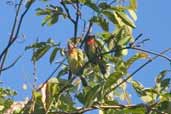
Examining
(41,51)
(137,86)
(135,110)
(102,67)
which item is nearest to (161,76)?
(137,86)

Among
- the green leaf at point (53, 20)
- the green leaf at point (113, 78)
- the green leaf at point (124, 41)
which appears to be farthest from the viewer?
the green leaf at point (53, 20)

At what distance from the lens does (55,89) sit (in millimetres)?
2182

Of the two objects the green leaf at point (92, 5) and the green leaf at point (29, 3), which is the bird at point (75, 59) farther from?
the green leaf at point (29, 3)

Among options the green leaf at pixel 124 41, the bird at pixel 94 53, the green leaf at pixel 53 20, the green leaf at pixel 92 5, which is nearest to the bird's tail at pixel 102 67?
the bird at pixel 94 53

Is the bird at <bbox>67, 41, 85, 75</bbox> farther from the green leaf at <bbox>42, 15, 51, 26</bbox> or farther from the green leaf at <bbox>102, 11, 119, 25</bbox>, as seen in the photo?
the green leaf at <bbox>42, 15, 51, 26</bbox>

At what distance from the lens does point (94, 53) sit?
94.7 inches

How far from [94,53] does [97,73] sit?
0.07 metres

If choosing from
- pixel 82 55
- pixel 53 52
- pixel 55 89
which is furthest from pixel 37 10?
pixel 55 89

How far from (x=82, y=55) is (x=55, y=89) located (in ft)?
0.80

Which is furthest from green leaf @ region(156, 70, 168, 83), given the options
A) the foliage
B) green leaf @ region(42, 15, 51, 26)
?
green leaf @ region(42, 15, 51, 26)

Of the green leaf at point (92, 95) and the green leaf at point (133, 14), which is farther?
the green leaf at point (133, 14)

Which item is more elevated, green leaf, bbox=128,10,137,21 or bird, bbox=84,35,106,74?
green leaf, bbox=128,10,137,21

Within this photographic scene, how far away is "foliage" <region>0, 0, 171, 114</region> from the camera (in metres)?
2.17

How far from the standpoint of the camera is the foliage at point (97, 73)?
217 cm
